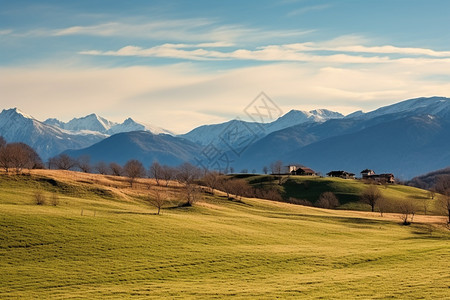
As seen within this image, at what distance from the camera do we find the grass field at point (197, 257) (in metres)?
47.2

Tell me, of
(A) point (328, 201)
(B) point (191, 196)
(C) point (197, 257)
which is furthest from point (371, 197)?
(C) point (197, 257)

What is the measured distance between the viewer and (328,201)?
606ft

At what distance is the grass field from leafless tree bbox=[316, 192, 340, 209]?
241 ft

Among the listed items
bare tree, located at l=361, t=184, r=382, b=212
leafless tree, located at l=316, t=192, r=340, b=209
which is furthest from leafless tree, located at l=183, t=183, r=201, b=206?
bare tree, located at l=361, t=184, r=382, b=212

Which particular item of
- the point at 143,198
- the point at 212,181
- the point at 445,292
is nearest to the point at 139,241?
the point at 445,292

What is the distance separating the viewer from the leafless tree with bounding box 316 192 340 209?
18175 cm

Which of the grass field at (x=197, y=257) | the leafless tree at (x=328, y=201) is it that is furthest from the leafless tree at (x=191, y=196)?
the leafless tree at (x=328, y=201)

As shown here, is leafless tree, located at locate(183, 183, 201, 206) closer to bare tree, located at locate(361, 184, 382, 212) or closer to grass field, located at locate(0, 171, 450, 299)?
grass field, located at locate(0, 171, 450, 299)

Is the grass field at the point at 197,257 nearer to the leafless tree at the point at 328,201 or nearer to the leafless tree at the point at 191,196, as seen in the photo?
the leafless tree at the point at 191,196

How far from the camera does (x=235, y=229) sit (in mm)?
88188

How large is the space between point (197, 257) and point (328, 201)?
419 feet

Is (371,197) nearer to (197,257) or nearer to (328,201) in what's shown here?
(328,201)

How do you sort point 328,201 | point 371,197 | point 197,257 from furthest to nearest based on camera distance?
point 328,201
point 371,197
point 197,257

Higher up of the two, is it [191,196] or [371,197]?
[191,196]
